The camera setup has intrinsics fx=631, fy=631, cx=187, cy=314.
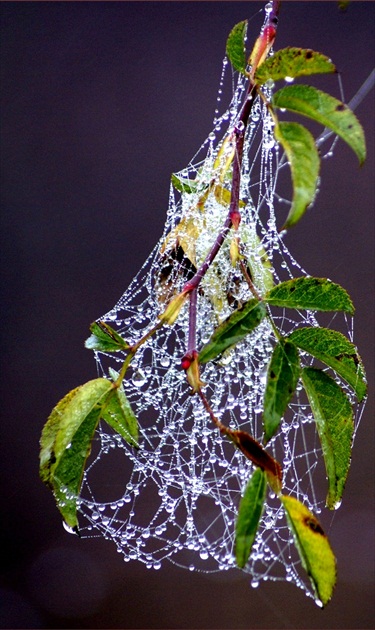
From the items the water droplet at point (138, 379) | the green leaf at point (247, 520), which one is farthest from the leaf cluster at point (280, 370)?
the water droplet at point (138, 379)

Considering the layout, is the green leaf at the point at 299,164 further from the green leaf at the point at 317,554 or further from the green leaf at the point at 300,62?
the green leaf at the point at 317,554

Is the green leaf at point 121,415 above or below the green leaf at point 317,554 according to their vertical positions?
above

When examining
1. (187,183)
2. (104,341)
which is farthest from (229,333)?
(187,183)

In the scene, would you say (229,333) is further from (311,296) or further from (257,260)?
(257,260)

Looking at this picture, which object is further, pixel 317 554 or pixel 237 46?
pixel 237 46

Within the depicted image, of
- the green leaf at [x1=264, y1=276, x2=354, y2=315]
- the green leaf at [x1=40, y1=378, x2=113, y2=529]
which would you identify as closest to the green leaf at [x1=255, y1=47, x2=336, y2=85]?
the green leaf at [x1=264, y1=276, x2=354, y2=315]
